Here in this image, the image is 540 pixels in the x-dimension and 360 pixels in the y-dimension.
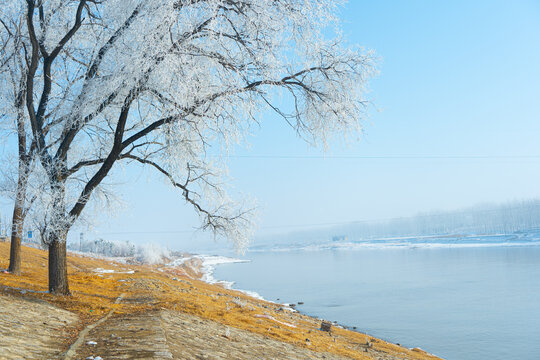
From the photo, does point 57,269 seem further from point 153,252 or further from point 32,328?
point 153,252

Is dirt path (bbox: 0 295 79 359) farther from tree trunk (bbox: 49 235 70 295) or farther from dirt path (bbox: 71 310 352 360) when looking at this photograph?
tree trunk (bbox: 49 235 70 295)

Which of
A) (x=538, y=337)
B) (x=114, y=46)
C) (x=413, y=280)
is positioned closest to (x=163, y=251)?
(x=413, y=280)

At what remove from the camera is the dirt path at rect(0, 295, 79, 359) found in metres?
6.49

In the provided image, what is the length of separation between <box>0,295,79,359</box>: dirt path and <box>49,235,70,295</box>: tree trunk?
1.21 m

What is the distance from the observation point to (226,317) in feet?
41.9

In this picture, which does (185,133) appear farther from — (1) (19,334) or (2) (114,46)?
(1) (19,334)

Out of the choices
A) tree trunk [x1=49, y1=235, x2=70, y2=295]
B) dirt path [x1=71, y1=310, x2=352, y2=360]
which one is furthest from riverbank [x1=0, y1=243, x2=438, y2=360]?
tree trunk [x1=49, y1=235, x2=70, y2=295]

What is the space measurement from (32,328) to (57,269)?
423cm

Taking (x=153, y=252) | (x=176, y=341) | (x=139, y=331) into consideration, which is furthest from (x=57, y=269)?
(x=153, y=252)

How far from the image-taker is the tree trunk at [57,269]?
1179 cm

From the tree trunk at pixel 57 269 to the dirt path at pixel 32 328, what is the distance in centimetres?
121

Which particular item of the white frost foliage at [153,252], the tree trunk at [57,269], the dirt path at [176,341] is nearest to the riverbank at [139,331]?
the dirt path at [176,341]

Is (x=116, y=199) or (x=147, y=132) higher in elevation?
(x=147, y=132)

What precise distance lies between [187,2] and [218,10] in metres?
0.95
